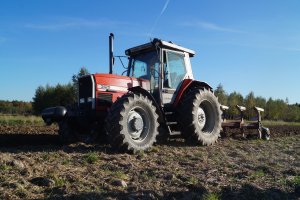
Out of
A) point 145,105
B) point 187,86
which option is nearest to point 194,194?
point 145,105

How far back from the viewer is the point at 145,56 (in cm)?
1031

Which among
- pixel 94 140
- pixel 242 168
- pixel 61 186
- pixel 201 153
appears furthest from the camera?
pixel 94 140

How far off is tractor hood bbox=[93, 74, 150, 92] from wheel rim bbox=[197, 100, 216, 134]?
193 cm

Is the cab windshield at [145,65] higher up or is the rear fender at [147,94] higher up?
the cab windshield at [145,65]

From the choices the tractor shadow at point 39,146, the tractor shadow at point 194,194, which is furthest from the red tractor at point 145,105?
the tractor shadow at point 194,194

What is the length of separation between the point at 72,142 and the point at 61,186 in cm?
454

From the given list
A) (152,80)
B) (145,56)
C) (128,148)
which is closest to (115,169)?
(128,148)

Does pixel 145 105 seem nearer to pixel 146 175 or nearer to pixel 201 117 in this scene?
pixel 201 117

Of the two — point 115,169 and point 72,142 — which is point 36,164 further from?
point 72,142

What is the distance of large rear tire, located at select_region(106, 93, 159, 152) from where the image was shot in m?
7.68

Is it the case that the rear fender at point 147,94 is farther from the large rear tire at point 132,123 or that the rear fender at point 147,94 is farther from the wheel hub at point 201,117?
the wheel hub at point 201,117

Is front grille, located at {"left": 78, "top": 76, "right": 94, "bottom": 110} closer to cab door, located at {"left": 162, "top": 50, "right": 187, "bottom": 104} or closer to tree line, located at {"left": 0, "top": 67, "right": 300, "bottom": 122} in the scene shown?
cab door, located at {"left": 162, "top": 50, "right": 187, "bottom": 104}

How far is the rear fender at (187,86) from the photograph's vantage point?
9867 millimetres

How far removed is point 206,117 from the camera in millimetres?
10695
